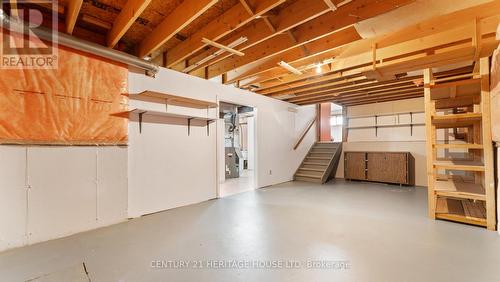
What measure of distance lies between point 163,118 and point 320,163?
5.23m

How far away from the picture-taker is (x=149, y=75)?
375 centimetres

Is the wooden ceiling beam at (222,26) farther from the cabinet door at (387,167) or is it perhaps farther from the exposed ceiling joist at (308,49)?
the cabinet door at (387,167)

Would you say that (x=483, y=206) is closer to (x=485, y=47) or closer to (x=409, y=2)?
(x=485, y=47)

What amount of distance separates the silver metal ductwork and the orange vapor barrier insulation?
126 millimetres

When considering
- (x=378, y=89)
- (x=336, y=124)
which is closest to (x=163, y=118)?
(x=378, y=89)

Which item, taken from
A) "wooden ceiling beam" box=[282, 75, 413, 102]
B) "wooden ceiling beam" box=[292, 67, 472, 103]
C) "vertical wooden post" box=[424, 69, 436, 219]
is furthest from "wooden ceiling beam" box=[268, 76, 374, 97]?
"vertical wooden post" box=[424, 69, 436, 219]

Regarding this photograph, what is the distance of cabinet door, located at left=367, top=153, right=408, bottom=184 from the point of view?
20.3ft

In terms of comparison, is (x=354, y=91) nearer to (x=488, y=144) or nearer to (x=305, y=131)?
(x=305, y=131)

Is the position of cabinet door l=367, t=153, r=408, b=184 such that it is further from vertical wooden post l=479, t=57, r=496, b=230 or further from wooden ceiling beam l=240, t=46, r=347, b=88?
wooden ceiling beam l=240, t=46, r=347, b=88

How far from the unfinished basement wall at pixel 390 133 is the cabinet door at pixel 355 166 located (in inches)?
19.3

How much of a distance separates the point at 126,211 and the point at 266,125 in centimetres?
394

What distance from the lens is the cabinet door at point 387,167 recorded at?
243 inches

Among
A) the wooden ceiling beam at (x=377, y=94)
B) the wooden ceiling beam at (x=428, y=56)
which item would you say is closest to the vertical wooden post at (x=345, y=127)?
the wooden ceiling beam at (x=377, y=94)

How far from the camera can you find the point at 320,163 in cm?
735
